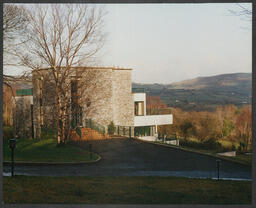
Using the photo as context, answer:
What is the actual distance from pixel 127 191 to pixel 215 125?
7.21 feet

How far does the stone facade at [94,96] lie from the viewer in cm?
689

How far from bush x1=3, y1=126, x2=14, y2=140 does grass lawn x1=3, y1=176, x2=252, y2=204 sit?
1015mm

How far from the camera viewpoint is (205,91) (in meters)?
6.64

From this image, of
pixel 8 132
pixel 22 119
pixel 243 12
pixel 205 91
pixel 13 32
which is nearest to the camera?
pixel 243 12

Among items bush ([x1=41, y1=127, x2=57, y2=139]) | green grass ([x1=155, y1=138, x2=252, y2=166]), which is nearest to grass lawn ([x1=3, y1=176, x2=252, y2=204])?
green grass ([x1=155, y1=138, x2=252, y2=166])

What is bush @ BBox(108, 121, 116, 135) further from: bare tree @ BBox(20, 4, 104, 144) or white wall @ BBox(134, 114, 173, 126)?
bare tree @ BBox(20, 4, 104, 144)

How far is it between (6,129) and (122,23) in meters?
3.36

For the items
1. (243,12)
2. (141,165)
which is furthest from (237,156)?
(243,12)

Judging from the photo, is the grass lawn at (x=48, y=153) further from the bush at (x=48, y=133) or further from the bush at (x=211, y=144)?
the bush at (x=211, y=144)

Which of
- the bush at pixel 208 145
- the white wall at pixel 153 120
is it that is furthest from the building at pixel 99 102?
the bush at pixel 208 145

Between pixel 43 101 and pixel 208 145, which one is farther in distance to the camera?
pixel 43 101

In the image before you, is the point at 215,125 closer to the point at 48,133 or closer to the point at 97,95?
the point at 97,95

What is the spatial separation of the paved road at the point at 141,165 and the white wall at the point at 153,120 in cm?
41

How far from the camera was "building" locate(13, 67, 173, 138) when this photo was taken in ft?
22.6
